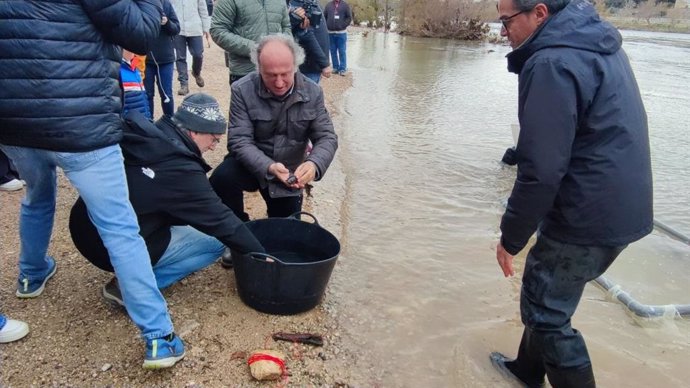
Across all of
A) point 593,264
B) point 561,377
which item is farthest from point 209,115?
point 561,377

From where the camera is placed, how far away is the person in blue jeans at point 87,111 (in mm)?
1950

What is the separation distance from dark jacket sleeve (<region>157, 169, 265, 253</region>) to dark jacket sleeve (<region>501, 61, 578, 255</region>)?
53.5 inches

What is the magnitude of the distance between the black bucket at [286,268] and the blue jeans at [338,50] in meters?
9.89

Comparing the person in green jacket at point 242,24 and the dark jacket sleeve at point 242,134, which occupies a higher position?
the person in green jacket at point 242,24

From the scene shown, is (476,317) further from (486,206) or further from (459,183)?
(459,183)

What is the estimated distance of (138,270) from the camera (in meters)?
2.30

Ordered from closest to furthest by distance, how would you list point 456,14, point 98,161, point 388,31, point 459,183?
point 98,161, point 459,183, point 456,14, point 388,31

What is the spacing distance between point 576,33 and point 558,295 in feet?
3.68

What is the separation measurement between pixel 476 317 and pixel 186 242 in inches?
75.1

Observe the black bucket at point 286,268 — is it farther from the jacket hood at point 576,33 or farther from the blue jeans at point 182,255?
the jacket hood at point 576,33

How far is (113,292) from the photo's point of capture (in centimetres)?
284

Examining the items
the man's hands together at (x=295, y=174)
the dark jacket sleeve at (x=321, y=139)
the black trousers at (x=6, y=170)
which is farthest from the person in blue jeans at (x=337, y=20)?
the man's hands together at (x=295, y=174)

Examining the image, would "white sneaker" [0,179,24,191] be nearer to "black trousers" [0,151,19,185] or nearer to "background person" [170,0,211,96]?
"black trousers" [0,151,19,185]

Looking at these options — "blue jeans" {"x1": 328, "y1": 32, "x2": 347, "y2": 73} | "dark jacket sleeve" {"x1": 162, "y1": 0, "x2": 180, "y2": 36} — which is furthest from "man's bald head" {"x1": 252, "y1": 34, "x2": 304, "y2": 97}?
"blue jeans" {"x1": 328, "y1": 32, "x2": 347, "y2": 73}
